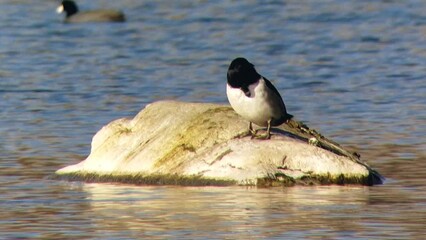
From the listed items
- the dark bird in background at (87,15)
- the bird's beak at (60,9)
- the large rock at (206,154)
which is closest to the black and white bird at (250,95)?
the large rock at (206,154)

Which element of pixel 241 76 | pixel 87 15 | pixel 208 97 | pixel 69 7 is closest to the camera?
pixel 241 76

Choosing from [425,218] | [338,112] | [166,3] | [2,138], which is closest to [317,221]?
[425,218]

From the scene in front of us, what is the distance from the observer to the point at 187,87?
2502cm

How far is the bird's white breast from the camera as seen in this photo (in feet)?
48.6

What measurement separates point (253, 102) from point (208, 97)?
8779mm

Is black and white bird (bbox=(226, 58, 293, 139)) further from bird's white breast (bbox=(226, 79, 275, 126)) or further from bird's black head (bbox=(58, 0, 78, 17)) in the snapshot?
bird's black head (bbox=(58, 0, 78, 17))

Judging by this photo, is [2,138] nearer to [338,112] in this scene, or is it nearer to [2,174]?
[2,174]

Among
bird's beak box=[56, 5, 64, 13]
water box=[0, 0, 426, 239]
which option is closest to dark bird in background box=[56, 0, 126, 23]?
bird's beak box=[56, 5, 64, 13]

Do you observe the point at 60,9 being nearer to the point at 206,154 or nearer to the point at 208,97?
the point at 208,97

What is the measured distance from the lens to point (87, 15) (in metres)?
39.5

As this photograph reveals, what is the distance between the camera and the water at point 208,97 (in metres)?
12.6

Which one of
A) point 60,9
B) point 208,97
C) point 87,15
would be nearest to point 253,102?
point 208,97

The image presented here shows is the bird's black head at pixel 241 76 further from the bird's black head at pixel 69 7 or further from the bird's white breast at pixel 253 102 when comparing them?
the bird's black head at pixel 69 7

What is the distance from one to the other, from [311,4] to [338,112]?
1864 cm
